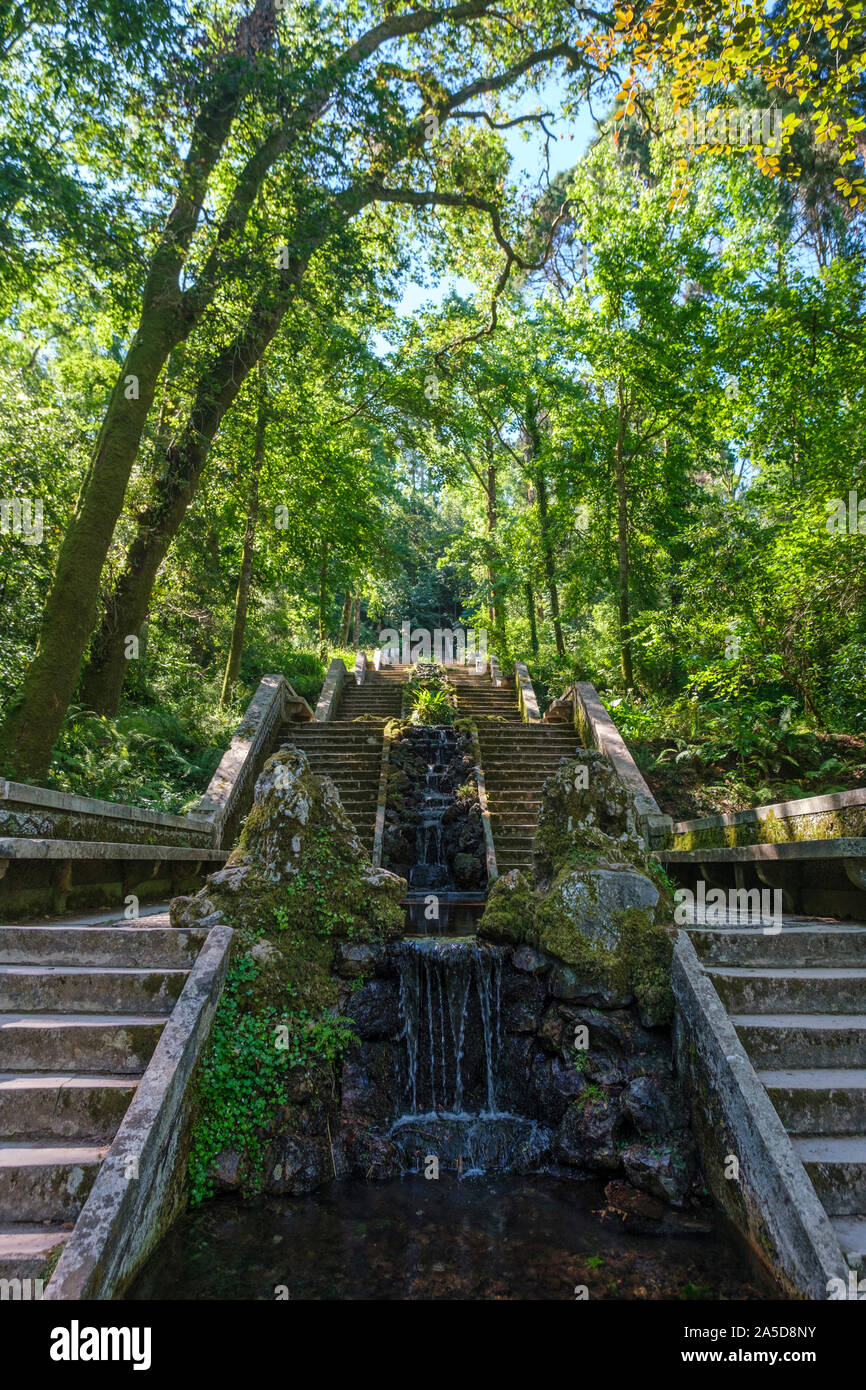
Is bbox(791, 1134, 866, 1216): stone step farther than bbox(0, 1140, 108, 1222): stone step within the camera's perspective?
Yes

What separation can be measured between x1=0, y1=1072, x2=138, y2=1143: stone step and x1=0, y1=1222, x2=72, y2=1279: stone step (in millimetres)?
499

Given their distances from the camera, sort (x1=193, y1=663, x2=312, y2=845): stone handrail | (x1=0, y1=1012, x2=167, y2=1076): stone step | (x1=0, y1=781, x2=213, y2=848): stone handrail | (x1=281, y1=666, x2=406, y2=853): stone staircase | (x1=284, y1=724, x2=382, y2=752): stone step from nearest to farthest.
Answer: (x1=0, y1=1012, x2=167, y2=1076): stone step < (x1=0, y1=781, x2=213, y2=848): stone handrail < (x1=193, y1=663, x2=312, y2=845): stone handrail < (x1=281, y1=666, x2=406, y2=853): stone staircase < (x1=284, y1=724, x2=382, y2=752): stone step

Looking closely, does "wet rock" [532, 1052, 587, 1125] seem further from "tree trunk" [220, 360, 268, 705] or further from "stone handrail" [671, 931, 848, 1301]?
"tree trunk" [220, 360, 268, 705]

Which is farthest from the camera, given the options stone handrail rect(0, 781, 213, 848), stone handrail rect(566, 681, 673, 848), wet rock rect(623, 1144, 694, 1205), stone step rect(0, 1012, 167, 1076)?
stone handrail rect(566, 681, 673, 848)

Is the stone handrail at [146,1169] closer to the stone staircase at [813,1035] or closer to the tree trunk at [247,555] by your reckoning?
the stone staircase at [813,1035]

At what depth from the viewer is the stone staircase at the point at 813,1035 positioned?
3.80 m

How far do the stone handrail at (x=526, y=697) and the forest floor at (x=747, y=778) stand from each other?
12.4 ft

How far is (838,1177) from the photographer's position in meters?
3.80

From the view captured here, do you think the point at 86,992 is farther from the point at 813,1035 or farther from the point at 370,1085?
the point at 813,1035

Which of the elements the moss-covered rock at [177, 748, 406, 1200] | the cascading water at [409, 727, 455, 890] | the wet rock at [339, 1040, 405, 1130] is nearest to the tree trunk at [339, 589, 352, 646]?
the cascading water at [409, 727, 455, 890]

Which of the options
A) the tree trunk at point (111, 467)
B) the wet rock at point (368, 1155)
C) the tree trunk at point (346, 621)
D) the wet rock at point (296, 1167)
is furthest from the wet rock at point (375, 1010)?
the tree trunk at point (346, 621)

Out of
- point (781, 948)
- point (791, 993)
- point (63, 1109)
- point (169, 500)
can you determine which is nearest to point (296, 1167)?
point (63, 1109)

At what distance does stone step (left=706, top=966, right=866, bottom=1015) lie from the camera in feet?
16.5

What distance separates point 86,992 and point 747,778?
32.1 ft
